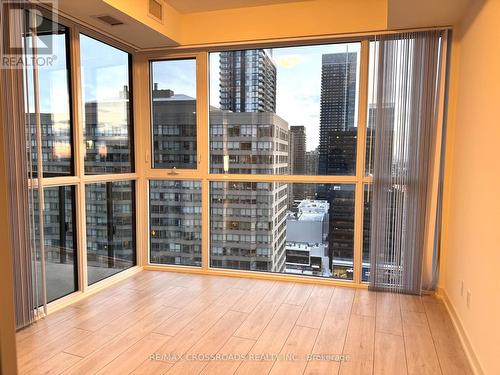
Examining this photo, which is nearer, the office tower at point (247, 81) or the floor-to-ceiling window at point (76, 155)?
the floor-to-ceiling window at point (76, 155)

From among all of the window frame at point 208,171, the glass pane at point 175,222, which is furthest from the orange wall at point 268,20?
the glass pane at point 175,222

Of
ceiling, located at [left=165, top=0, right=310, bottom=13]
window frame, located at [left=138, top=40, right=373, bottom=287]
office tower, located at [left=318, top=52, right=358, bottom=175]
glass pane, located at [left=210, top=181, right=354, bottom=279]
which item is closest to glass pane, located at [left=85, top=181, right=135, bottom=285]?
window frame, located at [left=138, top=40, right=373, bottom=287]

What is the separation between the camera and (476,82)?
2.57 m

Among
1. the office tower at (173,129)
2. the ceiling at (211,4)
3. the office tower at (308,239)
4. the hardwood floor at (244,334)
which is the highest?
the ceiling at (211,4)

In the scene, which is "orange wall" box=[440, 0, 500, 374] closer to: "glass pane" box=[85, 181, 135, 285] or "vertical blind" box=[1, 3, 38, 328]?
"vertical blind" box=[1, 3, 38, 328]

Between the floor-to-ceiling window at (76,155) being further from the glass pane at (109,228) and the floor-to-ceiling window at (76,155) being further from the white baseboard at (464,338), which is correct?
the white baseboard at (464,338)

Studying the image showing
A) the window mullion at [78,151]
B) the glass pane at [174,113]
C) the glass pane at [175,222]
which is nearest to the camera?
the window mullion at [78,151]

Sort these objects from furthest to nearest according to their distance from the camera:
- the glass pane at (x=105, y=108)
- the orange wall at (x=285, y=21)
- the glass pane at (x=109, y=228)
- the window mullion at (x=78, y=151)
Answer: the glass pane at (x=109, y=228) < the glass pane at (x=105, y=108) < the orange wall at (x=285, y=21) < the window mullion at (x=78, y=151)

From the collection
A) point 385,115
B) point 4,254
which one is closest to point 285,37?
point 385,115

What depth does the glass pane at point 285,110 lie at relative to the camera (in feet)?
12.0

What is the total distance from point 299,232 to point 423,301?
1.35 m

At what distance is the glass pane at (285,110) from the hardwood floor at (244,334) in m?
1.35

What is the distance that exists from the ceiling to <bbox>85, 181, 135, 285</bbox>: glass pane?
1.98 m

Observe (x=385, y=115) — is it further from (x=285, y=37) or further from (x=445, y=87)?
(x=285, y=37)
